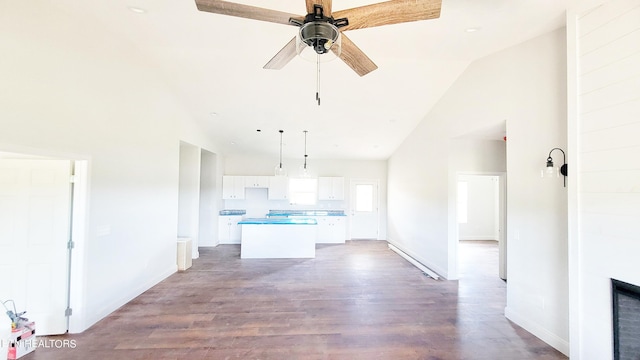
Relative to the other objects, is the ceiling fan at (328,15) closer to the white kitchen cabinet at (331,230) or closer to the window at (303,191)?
the white kitchen cabinet at (331,230)

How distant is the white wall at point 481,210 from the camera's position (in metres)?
8.41

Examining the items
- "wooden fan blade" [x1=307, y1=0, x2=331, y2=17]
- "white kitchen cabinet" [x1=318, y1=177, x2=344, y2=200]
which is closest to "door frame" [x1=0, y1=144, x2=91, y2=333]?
"wooden fan blade" [x1=307, y1=0, x2=331, y2=17]

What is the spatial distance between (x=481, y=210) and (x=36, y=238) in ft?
33.3

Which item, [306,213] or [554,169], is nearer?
[554,169]

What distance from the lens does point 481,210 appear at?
846cm

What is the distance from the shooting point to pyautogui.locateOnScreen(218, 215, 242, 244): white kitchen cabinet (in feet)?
23.9

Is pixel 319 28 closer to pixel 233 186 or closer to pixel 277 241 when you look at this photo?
pixel 277 241

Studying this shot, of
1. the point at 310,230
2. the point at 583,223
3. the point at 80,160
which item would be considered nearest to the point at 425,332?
the point at 583,223

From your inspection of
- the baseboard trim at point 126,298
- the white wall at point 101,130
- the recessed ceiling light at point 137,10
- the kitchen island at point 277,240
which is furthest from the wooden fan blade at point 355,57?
the kitchen island at point 277,240

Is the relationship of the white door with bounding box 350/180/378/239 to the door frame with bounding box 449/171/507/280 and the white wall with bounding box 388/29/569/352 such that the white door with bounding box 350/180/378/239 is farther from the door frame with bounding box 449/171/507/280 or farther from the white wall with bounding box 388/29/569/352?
the white wall with bounding box 388/29/569/352

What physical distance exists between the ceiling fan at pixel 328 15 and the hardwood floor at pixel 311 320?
2666 millimetres

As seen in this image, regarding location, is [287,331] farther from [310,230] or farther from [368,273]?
[310,230]

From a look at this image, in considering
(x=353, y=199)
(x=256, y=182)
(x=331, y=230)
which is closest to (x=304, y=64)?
(x=256, y=182)

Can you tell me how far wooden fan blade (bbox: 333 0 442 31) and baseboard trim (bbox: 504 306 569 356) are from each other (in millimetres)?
3214
